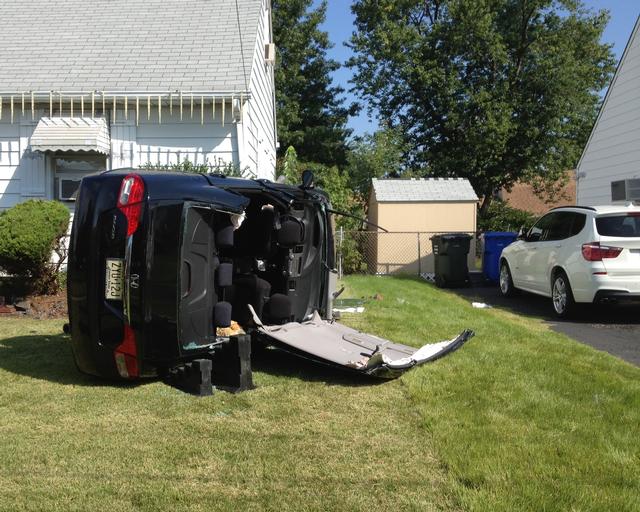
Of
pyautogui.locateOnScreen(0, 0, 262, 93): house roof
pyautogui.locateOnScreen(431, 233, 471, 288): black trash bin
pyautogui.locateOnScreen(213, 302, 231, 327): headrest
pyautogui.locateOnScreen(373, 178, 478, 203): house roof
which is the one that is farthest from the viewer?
pyautogui.locateOnScreen(373, 178, 478, 203): house roof

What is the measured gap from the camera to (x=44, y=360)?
627 cm

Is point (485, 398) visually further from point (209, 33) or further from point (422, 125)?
point (422, 125)

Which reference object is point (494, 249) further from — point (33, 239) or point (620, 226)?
point (33, 239)

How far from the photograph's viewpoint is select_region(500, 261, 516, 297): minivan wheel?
12.7 m

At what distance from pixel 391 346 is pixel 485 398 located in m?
1.56

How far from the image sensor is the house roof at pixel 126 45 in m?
11.5

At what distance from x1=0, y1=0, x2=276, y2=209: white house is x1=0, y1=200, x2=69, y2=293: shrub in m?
2.15

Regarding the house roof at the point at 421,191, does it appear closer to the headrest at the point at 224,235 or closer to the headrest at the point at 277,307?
the headrest at the point at 277,307

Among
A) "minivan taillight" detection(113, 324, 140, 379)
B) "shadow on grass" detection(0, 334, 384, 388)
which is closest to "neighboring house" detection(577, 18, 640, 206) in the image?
"shadow on grass" detection(0, 334, 384, 388)

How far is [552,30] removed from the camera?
Result: 97.7 feet

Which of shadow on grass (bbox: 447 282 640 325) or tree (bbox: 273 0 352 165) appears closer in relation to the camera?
shadow on grass (bbox: 447 282 640 325)

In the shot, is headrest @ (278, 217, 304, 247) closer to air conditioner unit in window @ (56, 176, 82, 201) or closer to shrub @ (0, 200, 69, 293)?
shrub @ (0, 200, 69, 293)

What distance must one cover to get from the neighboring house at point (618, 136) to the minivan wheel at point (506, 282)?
4003 mm

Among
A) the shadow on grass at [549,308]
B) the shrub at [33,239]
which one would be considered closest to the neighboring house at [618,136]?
the shadow on grass at [549,308]
